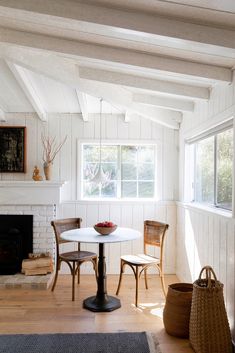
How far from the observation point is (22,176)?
4535 mm

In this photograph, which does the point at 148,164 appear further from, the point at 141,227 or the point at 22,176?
the point at 22,176

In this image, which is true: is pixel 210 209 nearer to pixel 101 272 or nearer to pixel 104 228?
pixel 104 228

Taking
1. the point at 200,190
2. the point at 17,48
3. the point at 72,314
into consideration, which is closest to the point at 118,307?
the point at 72,314

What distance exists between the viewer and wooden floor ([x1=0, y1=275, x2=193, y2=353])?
2823 millimetres

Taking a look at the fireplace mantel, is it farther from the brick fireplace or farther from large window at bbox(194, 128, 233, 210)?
large window at bbox(194, 128, 233, 210)

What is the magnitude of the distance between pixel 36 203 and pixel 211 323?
2.81m

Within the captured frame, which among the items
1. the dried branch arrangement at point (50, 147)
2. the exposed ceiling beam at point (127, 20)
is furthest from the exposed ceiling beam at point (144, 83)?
the dried branch arrangement at point (50, 147)

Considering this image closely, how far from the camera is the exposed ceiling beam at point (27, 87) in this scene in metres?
3.08

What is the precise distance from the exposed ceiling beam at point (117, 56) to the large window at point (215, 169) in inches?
22.4

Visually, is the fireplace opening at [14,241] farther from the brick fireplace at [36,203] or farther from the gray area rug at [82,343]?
the gray area rug at [82,343]

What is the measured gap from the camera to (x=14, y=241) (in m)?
4.26

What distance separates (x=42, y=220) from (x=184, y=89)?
8.55 ft

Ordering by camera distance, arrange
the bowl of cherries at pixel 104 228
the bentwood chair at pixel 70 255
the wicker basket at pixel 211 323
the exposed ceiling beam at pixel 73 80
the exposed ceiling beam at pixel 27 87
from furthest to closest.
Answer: the bentwood chair at pixel 70 255, the bowl of cherries at pixel 104 228, the exposed ceiling beam at pixel 27 87, the exposed ceiling beam at pixel 73 80, the wicker basket at pixel 211 323

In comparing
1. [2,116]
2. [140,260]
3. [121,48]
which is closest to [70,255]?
[140,260]
